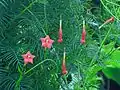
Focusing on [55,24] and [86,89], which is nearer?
[55,24]

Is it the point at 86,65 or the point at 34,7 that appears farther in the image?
the point at 86,65

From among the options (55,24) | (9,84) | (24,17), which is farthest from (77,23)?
(9,84)

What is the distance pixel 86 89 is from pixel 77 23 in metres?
0.25

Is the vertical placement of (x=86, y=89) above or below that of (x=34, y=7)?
below

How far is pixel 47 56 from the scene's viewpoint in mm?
1211

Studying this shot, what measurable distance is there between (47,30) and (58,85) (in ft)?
0.66

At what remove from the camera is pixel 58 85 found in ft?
4.22

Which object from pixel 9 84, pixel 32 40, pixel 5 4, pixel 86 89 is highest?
pixel 5 4

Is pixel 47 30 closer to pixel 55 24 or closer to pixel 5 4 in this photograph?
pixel 55 24

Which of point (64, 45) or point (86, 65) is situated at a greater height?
point (64, 45)

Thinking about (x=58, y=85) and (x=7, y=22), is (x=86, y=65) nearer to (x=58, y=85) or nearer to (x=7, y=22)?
(x=58, y=85)

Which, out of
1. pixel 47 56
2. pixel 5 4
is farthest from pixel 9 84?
pixel 5 4

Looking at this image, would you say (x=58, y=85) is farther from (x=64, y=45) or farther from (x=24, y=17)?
(x=24, y=17)

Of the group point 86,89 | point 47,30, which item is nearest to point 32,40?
point 47,30
